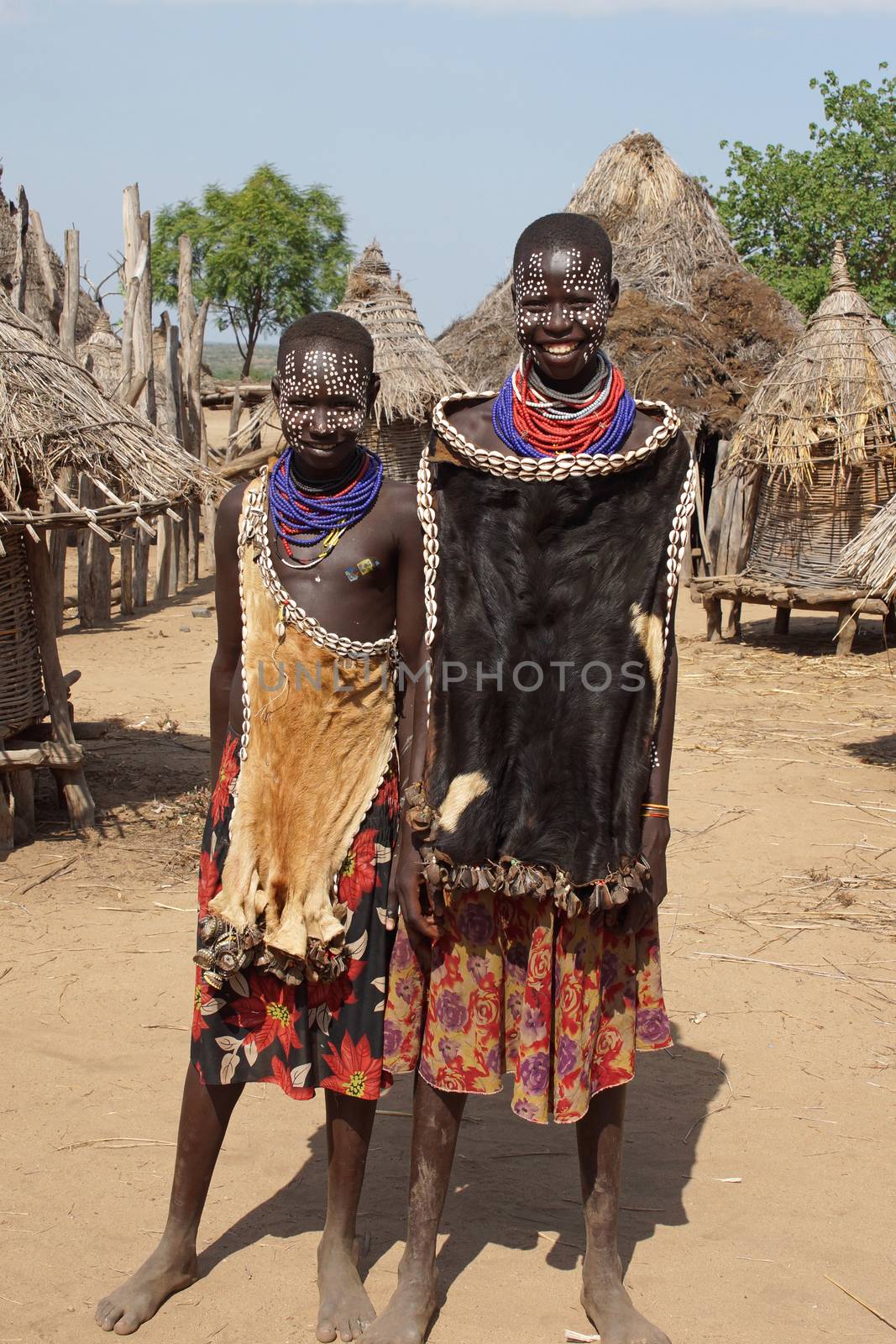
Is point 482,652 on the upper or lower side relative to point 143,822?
upper

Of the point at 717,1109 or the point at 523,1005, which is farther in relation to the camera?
the point at 717,1109

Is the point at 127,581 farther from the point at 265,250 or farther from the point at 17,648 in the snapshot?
the point at 265,250

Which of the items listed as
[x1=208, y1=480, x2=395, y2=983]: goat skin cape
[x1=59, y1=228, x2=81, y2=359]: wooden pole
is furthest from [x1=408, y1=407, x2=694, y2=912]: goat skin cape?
[x1=59, y1=228, x2=81, y2=359]: wooden pole

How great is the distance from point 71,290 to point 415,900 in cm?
995

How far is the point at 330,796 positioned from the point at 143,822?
348 centimetres

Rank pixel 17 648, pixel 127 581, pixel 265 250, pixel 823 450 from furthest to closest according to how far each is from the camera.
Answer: pixel 265 250, pixel 127 581, pixel 823 450, pixel 17 648

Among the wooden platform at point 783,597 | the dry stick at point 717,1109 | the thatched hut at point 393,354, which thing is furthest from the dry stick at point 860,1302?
the thatched hut at point 393,354

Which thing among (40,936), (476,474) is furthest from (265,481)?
(40,936)

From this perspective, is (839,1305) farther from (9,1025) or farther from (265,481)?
(9,1025)

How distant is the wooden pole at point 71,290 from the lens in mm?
10852

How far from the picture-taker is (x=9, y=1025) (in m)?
3.73

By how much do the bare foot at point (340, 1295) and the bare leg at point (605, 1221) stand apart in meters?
0.43

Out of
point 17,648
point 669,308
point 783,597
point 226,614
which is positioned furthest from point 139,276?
point 226,614

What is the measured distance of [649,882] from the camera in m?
2.25
